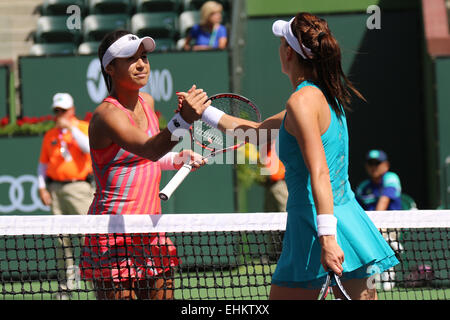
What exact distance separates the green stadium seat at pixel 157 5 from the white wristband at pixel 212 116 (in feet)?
23.7

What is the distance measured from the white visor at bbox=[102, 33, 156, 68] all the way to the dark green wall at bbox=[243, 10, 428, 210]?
203 inches

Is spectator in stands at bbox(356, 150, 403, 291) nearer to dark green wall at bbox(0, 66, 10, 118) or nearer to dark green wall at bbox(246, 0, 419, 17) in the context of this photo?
dark green wall at bbox(246, 0, 419, 17)

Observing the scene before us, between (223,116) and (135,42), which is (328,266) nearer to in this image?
(223,116)

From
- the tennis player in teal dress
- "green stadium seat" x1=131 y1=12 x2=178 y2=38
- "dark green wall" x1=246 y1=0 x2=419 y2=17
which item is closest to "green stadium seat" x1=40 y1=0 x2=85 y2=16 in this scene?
"green stadium seat" x1=131 y1=12 x2=178 y2=38

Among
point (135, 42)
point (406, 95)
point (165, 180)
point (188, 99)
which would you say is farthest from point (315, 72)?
point (406, 95)

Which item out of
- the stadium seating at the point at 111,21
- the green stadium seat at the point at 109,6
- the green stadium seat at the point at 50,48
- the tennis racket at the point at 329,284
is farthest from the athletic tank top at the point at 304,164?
the green stadium seat at the point at 109,6

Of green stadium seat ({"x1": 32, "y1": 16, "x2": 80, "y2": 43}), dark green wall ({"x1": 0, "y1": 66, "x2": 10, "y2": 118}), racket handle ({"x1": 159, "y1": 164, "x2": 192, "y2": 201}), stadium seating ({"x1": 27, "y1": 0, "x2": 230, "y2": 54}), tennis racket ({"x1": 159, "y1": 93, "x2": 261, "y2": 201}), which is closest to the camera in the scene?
racket handle ({"x1": 159, "y1": 164, "x2": 192, "y2": 201})

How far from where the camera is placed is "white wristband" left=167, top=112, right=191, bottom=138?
289 cm

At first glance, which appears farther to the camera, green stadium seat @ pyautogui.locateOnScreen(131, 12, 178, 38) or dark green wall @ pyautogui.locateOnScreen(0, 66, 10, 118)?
green stadium seat @ pyautogui.locateOnScreen(131, 12, 178, 38)

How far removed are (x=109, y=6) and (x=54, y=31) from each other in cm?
85

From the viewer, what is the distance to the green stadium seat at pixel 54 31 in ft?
33.5

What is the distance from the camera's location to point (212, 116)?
3.26 meters

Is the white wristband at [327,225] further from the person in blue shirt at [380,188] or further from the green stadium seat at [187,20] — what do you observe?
the green stadium seat at [187,20]
